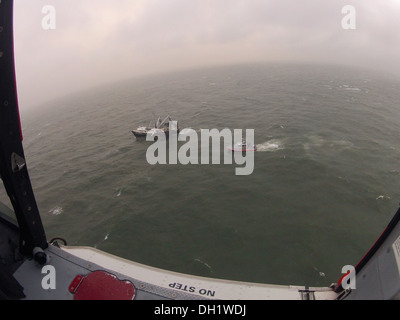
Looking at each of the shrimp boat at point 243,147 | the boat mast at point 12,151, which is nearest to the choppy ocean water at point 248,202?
the shrimp boat at point 243,147

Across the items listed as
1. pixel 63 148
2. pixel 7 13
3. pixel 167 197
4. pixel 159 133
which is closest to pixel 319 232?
pixel 167 197

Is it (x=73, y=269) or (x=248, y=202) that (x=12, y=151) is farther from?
(x=248, y=202)

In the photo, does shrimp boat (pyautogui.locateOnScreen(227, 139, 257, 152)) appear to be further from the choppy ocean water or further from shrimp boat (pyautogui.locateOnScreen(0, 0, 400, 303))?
shrimp boat (pyautogui.locateOnScreen(0, 0, 400, 303))

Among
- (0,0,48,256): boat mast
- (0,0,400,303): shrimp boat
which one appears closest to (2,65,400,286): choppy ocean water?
(0,0,400,303): shrimp boat

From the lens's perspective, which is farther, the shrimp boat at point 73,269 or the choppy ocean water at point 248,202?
the choppy ocean water at point 248,202

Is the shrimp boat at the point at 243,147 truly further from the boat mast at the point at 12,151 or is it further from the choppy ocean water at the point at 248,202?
the boat mast at the point at 12,151

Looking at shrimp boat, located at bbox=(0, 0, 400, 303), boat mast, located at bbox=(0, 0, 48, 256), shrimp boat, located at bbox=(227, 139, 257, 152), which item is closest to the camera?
boat mast, located at bbox=(0, 0, 48, 256)

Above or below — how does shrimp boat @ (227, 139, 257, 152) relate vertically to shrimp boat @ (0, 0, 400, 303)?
above

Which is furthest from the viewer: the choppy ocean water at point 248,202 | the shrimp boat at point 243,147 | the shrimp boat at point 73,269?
the shrimp boat at point 243,147
